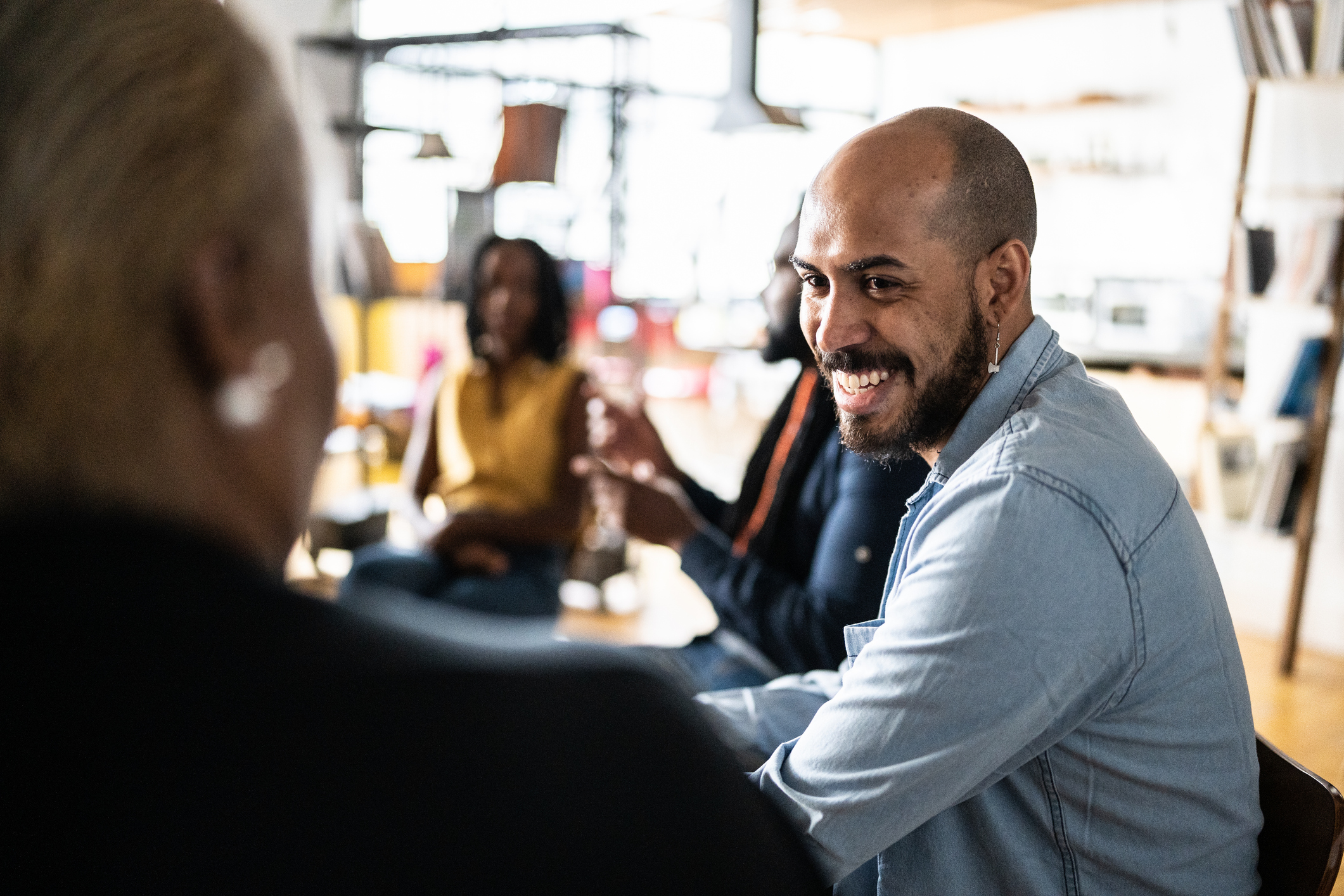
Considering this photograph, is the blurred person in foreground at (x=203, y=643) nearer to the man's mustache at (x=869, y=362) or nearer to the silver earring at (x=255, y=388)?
the silver earring at (x=255, y=388)

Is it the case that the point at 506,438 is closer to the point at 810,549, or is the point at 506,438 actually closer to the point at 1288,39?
the point at 810,549

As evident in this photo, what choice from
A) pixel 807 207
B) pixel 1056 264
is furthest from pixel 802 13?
pixel 807 207

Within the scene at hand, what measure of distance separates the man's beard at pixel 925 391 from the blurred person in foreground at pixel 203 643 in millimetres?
835

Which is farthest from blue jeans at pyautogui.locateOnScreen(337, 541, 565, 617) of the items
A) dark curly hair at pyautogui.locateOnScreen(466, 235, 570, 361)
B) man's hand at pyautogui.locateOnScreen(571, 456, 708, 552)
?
man's hand at pyautogui.locateOnScreen(571, 456, 708, 552)

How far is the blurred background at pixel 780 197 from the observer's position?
155 inches

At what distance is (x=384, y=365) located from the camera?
737 cm

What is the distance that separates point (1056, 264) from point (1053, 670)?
7.30 meters

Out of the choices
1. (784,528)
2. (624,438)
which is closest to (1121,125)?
(624,438)

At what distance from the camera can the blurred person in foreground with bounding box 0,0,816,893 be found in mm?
417

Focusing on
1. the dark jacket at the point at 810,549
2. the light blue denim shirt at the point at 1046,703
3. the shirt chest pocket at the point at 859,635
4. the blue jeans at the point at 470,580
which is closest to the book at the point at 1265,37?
the dark jacket at the point at 810,549

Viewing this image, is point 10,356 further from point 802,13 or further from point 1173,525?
point 802,13

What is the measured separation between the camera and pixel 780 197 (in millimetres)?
9945

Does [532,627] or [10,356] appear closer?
[10,356]

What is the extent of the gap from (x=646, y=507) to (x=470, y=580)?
1242 mm
